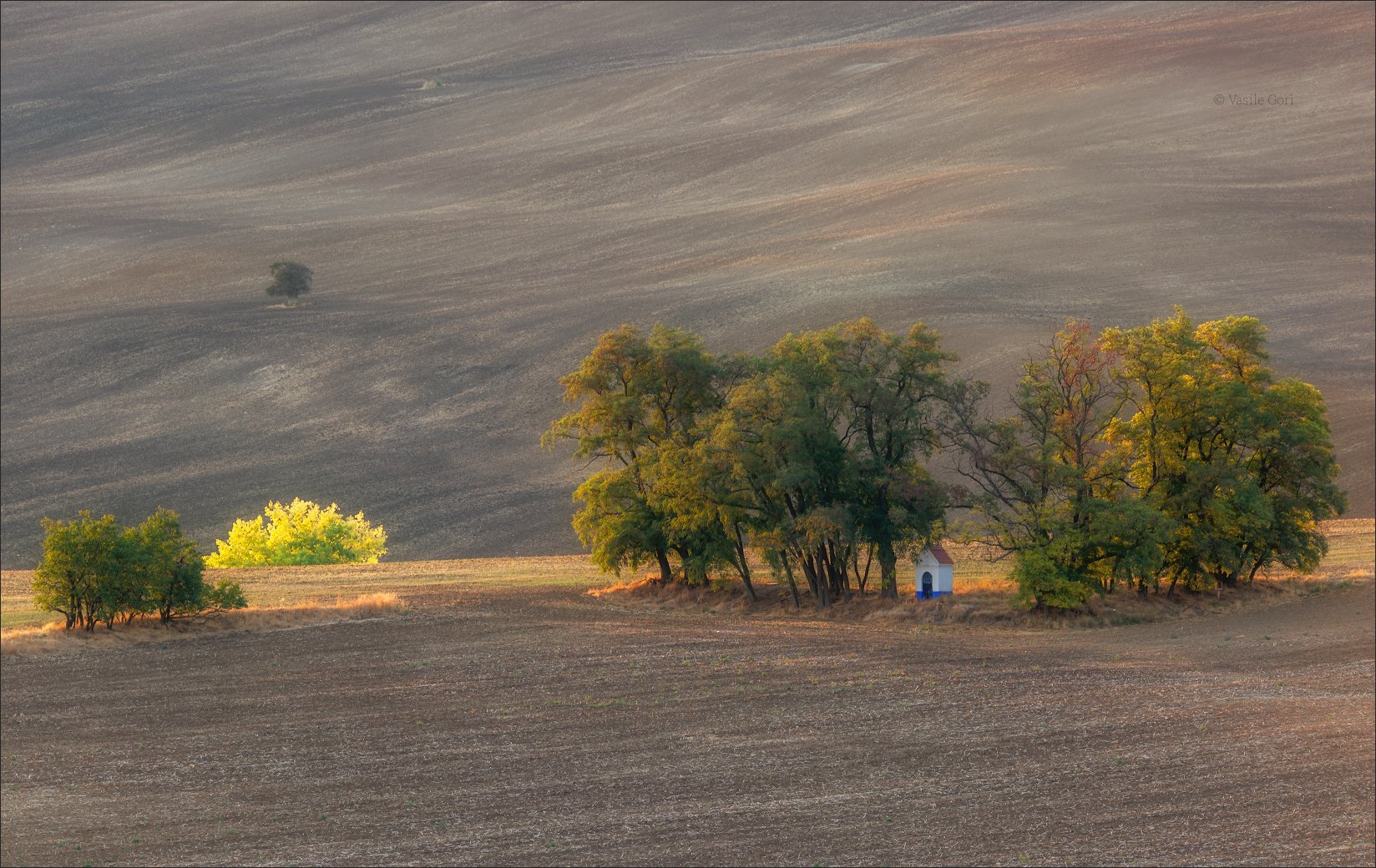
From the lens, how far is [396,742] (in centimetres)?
3791

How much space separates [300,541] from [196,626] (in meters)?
34.2

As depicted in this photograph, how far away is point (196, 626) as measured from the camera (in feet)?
168

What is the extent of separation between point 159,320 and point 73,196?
5818 cm

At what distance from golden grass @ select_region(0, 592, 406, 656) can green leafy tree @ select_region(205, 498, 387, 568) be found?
88.5 ft

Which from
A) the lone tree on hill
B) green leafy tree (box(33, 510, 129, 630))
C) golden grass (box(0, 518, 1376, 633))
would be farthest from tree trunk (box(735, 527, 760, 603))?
the lone tree on hill

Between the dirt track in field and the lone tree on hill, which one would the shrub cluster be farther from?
the lone tree on hill

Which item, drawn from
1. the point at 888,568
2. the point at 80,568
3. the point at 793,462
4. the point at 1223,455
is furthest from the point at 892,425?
the point at 80,568

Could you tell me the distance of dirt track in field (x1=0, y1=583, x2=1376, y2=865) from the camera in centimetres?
3109

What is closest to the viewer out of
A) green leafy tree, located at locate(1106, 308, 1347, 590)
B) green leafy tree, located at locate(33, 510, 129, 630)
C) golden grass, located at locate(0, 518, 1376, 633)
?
green leafy tree, located at locate(33, 510, 129, 630)

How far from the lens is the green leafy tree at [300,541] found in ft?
271

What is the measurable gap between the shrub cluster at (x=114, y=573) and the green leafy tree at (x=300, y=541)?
1183 inches

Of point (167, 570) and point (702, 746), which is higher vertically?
point (167, 570)

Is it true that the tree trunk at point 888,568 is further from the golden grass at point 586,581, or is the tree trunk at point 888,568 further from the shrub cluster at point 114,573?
the shrub cluster at point 114,573

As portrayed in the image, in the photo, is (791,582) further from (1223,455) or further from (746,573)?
(1223,455)
